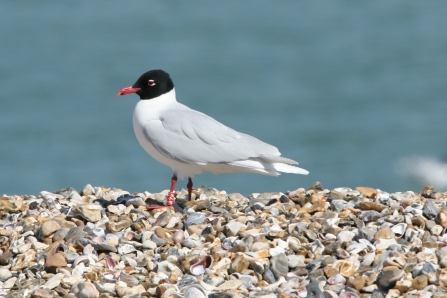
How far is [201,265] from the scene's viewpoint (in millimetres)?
5160

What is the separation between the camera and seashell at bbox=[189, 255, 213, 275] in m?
5.12

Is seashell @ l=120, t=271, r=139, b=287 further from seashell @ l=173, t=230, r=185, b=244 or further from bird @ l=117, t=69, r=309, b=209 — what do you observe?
bird @ l=117, t=69, r=309, b=209

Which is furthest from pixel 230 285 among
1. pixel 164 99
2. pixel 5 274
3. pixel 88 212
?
pixel 164 99

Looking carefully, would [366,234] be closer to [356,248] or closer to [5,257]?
[356,248]

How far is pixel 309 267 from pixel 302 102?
15.7 m

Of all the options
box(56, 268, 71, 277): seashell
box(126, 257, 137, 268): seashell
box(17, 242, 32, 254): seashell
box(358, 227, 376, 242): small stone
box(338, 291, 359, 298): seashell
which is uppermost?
box(358, 227, 376, 242): small stone

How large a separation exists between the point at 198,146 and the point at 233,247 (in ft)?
5.81

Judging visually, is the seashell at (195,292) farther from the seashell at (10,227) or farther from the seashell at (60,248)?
the seashell at (10,227)

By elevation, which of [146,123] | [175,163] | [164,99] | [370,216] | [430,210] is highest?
[164,99]

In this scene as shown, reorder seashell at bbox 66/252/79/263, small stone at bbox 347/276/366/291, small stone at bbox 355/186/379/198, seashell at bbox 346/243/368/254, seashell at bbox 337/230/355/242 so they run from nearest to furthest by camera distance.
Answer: small stone at bbox 347/276/366/291 → seashell at bbox 346/243/368/254 → seashell at bbox 66/252/79/263 → seashell at bbox 337/230/355/242 → small stone at bbox 355/186/379/198

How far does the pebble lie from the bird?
337 millimetres

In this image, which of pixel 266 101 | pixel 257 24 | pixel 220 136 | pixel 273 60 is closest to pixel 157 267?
pixel 220 136

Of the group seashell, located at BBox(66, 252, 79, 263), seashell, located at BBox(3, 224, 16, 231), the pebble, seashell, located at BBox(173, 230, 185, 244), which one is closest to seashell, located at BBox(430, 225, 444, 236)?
the pebble

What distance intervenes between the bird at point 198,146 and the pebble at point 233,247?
34cm
